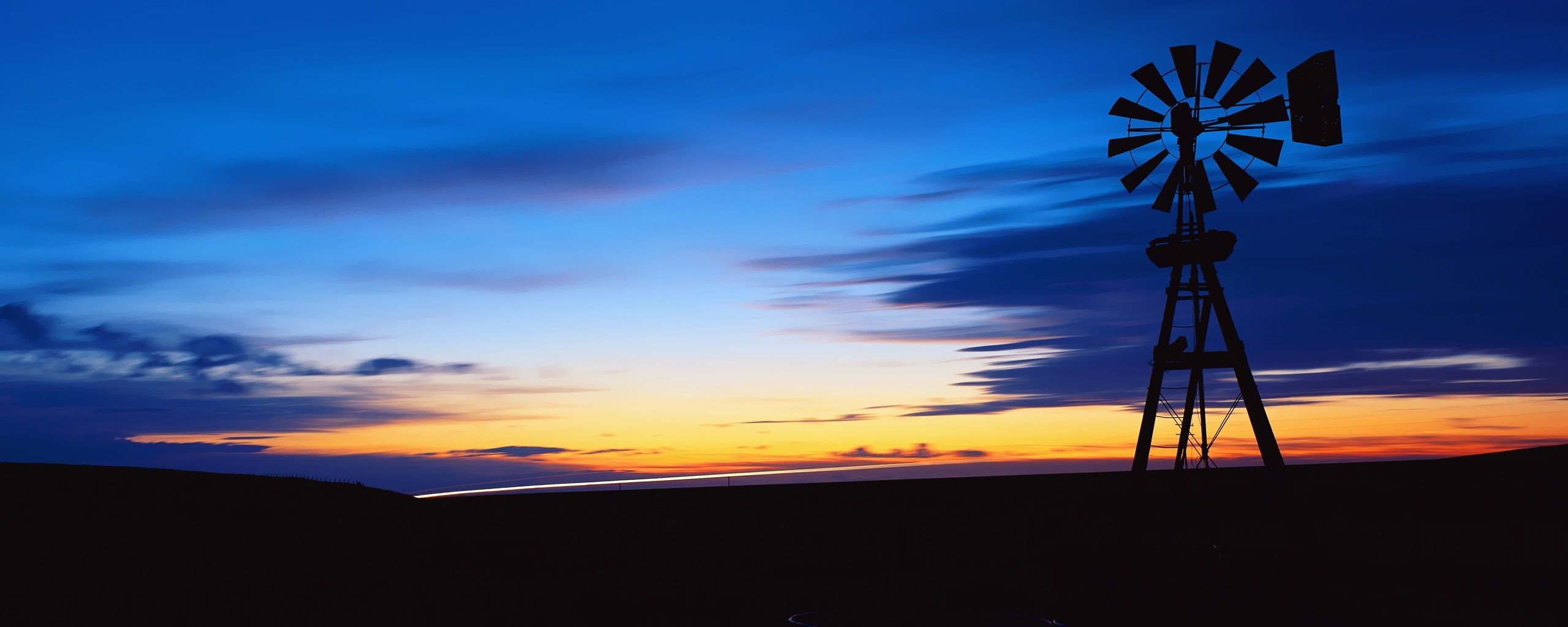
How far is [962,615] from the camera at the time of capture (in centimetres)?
1123

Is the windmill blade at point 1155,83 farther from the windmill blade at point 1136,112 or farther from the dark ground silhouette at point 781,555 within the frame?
the dark ground silhouette at point 781,555

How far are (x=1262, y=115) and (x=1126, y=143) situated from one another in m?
3.61

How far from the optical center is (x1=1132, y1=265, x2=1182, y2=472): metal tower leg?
100ft

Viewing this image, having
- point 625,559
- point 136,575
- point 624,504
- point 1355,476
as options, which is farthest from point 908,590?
point 1355,476

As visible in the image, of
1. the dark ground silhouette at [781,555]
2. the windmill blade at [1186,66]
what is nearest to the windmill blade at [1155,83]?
the windmill blade at [1186,66]

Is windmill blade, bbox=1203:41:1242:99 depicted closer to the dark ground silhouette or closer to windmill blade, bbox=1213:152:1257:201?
windmill blade, bbox=1213:152:1257:201

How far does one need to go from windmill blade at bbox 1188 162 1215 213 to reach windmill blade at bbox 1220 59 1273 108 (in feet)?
6.08

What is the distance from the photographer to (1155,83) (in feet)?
101

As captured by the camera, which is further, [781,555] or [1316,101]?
[781,555]

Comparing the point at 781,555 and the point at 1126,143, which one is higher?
the point at 1126,143

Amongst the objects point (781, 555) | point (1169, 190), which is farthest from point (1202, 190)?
point (781, 555)

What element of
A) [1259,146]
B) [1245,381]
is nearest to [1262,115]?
[1259,146]

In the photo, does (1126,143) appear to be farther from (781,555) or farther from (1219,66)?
(781,555)

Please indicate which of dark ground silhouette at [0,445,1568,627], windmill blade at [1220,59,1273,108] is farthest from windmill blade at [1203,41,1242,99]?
dark ground silhouette at [0,445,1568,627]
